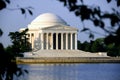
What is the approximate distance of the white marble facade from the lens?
409ft

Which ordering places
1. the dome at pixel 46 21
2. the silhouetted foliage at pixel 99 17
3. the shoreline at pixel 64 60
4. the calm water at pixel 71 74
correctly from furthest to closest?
the dome at pixel 46 21 → the shoreline at pixel 64 60 → the calm water at pixel 71 74 → the silhouetted foliage at pixel 99 17

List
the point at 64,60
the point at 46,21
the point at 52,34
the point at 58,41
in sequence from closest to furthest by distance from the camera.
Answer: the point at 64,60
the point at 52,34
the point at 58,41
the point at 46,21

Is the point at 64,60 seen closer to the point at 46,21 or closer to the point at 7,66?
the point at 46,21

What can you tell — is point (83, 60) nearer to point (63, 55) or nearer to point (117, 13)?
point (63, 55)

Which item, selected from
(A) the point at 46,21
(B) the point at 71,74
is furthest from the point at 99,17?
(A) the point at 46,21

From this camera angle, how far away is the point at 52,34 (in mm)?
126188

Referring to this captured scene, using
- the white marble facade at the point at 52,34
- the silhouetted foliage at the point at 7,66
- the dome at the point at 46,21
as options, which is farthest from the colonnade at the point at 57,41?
the silhouetted foliage at the point at 7,66

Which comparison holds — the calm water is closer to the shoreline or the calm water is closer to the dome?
the shoreline

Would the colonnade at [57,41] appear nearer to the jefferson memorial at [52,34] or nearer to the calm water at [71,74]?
the jefferson memorial at [52,34]

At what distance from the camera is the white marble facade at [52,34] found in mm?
124812

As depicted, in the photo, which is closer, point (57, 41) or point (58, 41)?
point (57, 41)

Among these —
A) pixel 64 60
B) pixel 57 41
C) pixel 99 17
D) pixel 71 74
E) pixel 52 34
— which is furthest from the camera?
pixel 57 41

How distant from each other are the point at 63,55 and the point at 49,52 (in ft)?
16.4

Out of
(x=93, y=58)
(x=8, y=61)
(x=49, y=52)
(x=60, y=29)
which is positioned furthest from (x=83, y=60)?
(x=8, y=61)
